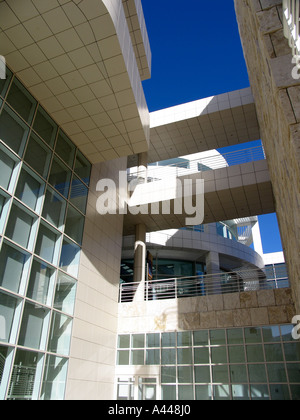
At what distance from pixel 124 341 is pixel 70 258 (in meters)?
4.68

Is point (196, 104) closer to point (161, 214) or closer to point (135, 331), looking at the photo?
point (161, 214)

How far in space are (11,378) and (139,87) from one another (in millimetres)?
9362

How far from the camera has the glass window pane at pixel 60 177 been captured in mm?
10673

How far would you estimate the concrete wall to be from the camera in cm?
1055

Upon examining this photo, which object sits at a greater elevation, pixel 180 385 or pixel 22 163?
pixel 22 163

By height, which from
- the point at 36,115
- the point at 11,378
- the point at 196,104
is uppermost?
the point at 196,104

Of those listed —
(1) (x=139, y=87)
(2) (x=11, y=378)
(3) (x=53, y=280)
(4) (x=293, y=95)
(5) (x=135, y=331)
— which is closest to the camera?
(4) (x=293, y=95)

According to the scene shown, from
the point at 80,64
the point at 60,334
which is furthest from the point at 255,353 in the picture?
the point at 80,64

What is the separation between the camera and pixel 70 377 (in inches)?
389

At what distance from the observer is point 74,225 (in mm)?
11500

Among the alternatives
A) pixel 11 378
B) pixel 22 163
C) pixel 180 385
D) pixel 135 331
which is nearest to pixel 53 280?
pixel 11 378

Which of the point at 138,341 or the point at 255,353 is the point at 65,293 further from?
the point at 255,353

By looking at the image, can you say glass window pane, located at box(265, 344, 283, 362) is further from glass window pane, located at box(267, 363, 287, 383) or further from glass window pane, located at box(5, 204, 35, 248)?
glass window pane, located at box(5, 204, 35, 248)

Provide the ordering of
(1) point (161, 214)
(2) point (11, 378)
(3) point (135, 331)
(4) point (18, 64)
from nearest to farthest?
(2) point (11, 378), (4) point (18, 64), (3) point (135, 331), (1) point (161, 214)
